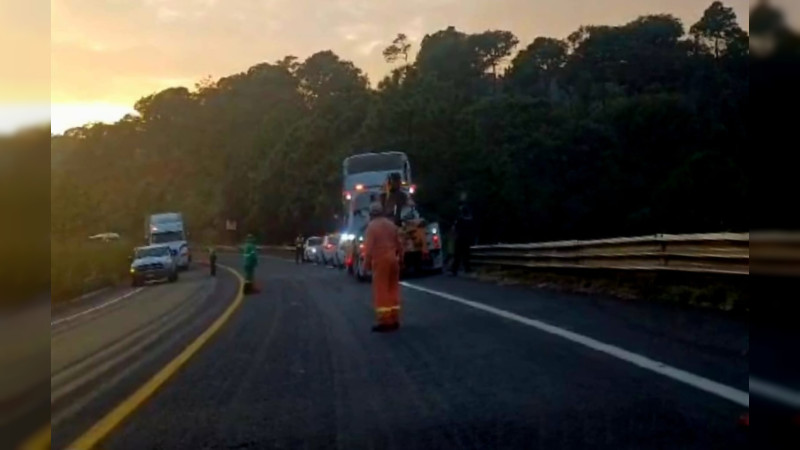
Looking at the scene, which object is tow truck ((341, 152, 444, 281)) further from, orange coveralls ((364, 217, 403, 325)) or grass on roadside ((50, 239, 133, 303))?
orange coveralls ((364, 217, 403, 325))

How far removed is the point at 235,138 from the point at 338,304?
4711cm

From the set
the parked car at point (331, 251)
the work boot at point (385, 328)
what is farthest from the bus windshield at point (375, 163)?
the work boot at point (385, 328)

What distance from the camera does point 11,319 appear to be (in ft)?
22.9

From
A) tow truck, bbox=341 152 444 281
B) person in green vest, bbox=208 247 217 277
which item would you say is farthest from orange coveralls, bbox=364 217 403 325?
person in green vest, bbox=208 247 217 277

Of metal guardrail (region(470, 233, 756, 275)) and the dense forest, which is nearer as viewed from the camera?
metal guardrail (region(470, 233, 756, 275))

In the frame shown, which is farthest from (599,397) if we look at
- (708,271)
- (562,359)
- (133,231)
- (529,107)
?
(529,107)

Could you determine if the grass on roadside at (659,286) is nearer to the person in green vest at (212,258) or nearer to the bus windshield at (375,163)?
the person in green vest at (212,258)

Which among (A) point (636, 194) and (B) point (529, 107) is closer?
(A) point (636, 194)

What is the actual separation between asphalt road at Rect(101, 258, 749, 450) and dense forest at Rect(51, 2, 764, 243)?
1561 centimetres

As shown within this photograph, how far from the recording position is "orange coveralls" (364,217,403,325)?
1619cm

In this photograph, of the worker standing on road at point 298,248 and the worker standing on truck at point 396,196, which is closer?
the worker standing on truck at point 396,196

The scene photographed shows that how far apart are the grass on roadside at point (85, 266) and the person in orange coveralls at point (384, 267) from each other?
223 inches

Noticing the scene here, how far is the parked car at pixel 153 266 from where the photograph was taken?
45781 mm

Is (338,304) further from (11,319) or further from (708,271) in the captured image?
(11,319)
